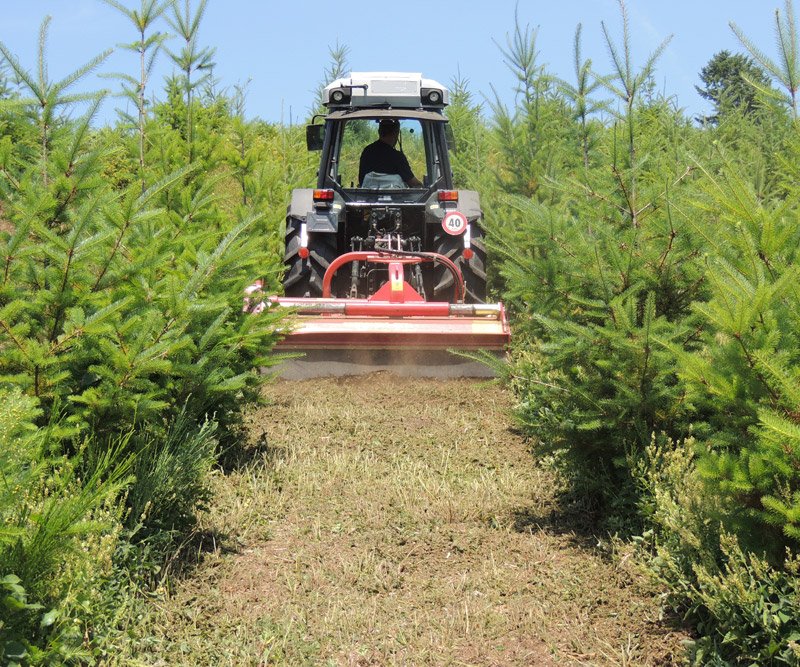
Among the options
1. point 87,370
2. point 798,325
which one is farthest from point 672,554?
point 87,370

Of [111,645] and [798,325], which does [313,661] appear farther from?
[798,325]

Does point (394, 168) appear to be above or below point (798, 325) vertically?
above

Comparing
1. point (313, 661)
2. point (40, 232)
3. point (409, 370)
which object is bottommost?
point (313, 661)

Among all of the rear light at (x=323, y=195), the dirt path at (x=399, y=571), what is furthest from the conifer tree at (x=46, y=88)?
the rear light at (x=323, y=195)

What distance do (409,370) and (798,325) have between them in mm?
4745

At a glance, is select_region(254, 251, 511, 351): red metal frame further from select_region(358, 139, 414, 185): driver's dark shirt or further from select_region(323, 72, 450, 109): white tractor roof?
select_region(323, 72, 450, 109): white tractor roof

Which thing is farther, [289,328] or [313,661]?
[289,328]

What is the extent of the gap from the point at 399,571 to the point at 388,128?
5.34m

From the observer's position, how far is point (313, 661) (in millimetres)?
3598

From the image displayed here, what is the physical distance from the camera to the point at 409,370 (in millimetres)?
7984

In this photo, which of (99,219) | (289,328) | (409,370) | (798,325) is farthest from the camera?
(409,370)

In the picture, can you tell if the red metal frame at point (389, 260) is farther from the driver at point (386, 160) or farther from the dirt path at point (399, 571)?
the dirt path at point (399, 571)

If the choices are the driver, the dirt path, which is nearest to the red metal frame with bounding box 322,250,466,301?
the driver

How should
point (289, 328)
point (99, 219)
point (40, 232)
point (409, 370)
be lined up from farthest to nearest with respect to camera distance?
point (409, 370), point (289, 328), point (99, 219), point (40, 232)
